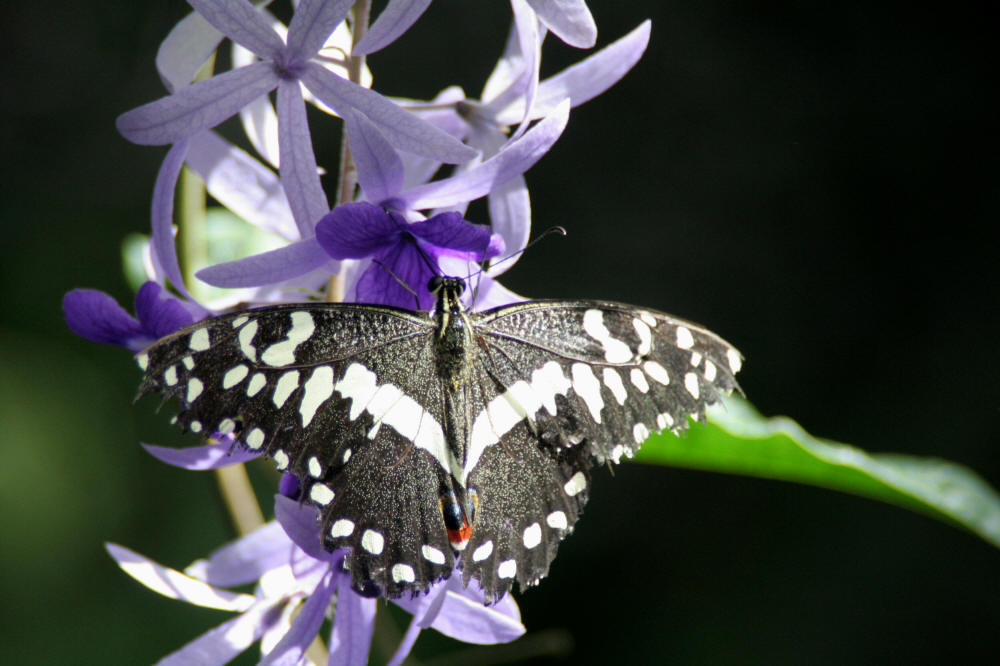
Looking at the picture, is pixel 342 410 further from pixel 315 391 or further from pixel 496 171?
pixel 496 171

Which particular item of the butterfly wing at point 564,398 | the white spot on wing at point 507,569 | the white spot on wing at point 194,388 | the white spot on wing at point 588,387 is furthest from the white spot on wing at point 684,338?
the white spot on wing at point 194,388

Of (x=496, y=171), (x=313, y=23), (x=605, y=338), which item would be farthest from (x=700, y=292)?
(x=313, y=23)

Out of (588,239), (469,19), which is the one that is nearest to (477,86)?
(469,19)

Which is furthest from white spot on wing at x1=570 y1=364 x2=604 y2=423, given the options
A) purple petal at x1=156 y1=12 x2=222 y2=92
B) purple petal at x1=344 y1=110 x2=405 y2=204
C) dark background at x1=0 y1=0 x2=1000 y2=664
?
dark background at x1=0 y1=0 x2=1000 y2=664

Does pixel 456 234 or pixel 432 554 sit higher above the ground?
pixel 456 234

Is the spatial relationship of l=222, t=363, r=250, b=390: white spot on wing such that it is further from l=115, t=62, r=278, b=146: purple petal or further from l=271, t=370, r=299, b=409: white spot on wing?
l=115, t=62, r=278, b=146: purple petal

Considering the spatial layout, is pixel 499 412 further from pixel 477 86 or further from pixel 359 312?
pixel 477 86
